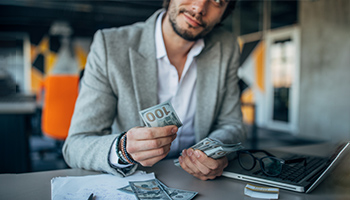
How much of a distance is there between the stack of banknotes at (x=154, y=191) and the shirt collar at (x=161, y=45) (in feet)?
2.35

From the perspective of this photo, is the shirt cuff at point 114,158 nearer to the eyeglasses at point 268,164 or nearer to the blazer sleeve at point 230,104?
the eyeglasses at point 268,164

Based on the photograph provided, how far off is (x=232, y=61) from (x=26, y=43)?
39.3 ft

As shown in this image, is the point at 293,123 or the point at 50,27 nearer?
the point at 293,123

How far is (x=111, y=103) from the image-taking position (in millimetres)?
1262

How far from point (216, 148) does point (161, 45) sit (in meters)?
0.69

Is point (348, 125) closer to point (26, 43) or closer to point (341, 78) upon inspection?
Answer: point (341, 78)

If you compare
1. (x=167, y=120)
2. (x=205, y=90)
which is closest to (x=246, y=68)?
(x=205, y=90)

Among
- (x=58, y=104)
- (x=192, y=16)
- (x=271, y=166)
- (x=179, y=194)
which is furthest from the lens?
(x=58, y=104)

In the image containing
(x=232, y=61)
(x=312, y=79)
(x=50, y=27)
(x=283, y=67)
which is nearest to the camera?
(x=232, y=61)

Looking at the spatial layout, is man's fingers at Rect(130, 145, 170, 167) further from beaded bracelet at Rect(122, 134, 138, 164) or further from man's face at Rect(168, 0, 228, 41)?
man's face at Rect(168, 0, 228, 41)

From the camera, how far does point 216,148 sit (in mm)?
919

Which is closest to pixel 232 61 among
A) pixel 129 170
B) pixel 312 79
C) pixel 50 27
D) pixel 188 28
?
pixel 188 28

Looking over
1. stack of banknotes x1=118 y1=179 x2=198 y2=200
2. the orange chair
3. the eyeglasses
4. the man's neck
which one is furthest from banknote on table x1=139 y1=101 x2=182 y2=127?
the orange chair

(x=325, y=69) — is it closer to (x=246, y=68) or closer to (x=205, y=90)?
Answer: (x=246, y=68)
